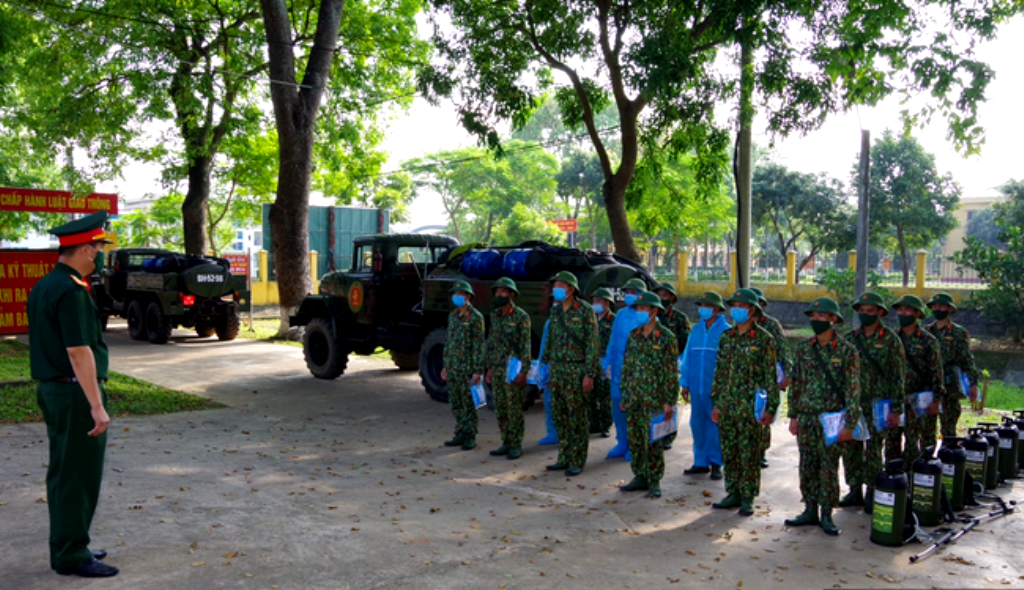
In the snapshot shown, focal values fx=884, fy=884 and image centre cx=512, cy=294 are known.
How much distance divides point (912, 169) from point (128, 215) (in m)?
33.4

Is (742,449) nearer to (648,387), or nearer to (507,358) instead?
(648,387)

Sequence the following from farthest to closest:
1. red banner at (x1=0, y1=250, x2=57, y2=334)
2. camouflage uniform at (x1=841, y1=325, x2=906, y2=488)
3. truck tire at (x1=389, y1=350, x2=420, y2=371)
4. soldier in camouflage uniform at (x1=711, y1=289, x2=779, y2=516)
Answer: truck tire at (x1=389, y1=350, x2=420, y2=371), red banner at (x1=0, y1=250, x2=57, y2=334), camouflage uniform at (x1=841, y1=325, x2=906, y2=488), soldier in camouflage uniform at (x1=711, y1=289, x2=779, y2=516)

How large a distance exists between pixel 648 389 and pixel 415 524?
222 centimetres

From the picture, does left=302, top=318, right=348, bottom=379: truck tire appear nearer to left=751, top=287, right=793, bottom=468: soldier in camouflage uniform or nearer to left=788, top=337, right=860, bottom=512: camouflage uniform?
left=751, top=287, right=793, bottom=468: soldier in camouflage uniform

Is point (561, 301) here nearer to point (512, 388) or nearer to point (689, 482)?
point (512, 388)

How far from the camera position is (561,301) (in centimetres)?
839

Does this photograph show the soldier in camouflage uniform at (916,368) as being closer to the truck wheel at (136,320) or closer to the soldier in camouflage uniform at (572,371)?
the soldier in camouflage uniform at (572,371)

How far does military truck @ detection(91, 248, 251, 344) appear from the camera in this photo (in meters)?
19.8

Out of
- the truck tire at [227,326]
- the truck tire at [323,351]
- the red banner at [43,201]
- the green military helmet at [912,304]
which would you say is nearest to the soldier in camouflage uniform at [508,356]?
the green military helmet at [912,304]

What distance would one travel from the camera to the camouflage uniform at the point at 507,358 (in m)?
8.74

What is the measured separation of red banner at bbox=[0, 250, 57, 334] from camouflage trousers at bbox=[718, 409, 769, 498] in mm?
11379

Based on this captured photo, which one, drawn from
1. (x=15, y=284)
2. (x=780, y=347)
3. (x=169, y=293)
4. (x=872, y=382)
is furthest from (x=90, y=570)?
(x=169, y=293)

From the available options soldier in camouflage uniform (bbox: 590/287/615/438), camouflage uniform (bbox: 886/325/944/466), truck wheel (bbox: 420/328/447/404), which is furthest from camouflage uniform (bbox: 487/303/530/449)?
camouflage uniform (bbox: 886/325/944/466)

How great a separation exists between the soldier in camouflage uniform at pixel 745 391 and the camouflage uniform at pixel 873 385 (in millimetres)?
762
